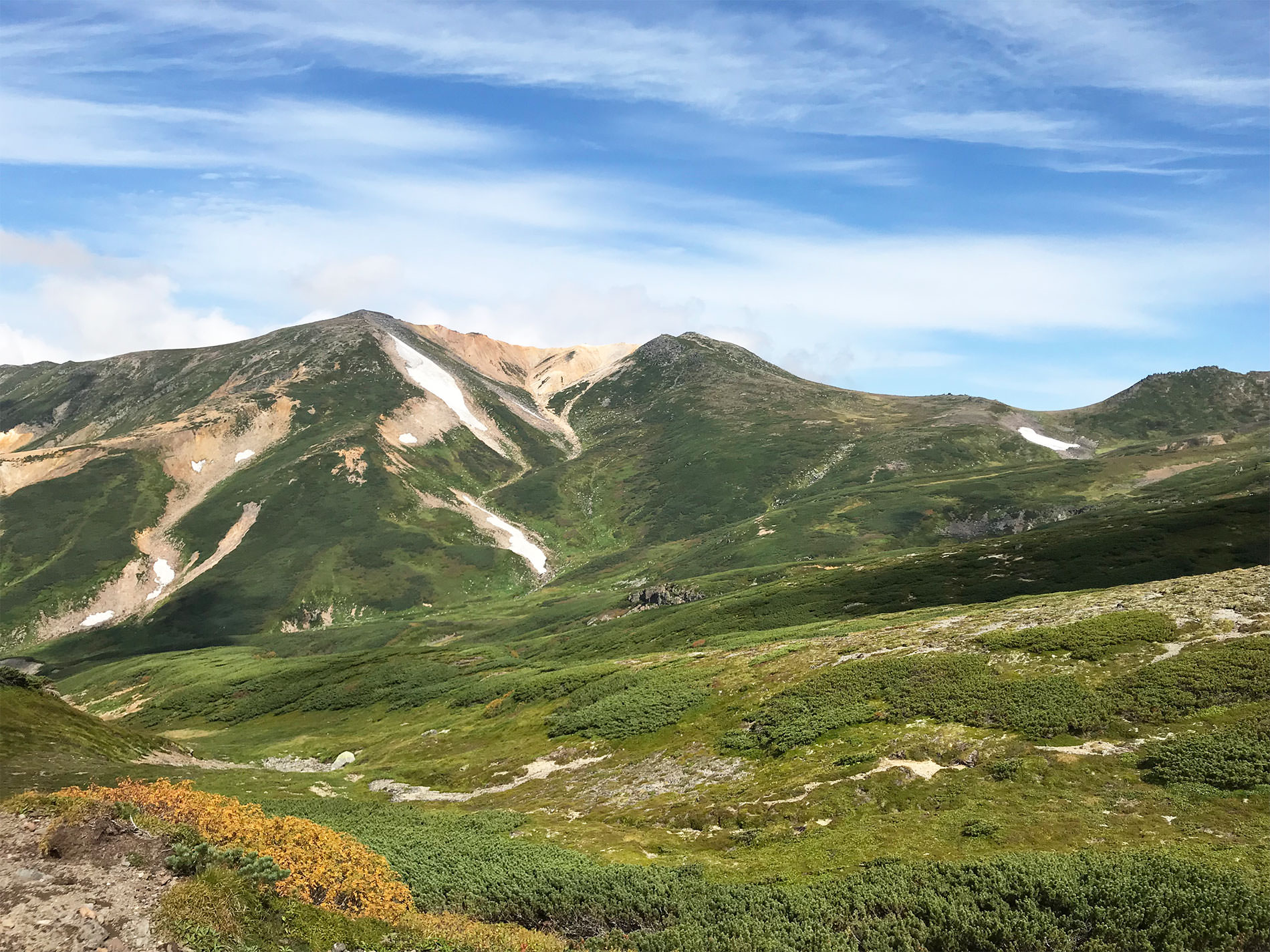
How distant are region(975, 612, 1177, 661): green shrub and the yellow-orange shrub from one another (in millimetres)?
38499

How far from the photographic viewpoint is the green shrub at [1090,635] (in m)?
39.2

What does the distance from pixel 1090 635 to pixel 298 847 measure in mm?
43646

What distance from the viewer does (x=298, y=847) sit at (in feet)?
70.2

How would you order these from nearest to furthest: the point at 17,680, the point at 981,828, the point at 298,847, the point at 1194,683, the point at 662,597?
the point at 298,847, the point at 981,828, the point at 1194,683, the point at 17,680, the point at 662,597

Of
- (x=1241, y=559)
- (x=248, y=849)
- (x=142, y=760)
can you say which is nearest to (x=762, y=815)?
(x=248, y=849)

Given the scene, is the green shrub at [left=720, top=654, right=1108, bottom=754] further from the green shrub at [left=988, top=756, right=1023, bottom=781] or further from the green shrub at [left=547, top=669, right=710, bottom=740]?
the green shrub at [left=547, top=669, right=710, bottom=740]

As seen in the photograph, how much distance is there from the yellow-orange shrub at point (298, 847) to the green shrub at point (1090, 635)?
38.5 meters

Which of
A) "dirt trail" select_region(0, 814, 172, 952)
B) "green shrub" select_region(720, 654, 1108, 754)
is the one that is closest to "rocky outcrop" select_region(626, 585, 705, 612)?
"green shrub" select_region(720, 654, 1108, 754)

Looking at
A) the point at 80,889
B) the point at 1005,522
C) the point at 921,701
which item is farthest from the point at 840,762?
the point at 1005,522

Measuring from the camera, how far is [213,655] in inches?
5935

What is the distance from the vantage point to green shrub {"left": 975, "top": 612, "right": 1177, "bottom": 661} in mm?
39156

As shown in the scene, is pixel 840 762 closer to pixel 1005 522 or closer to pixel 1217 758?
pixel 1217 758

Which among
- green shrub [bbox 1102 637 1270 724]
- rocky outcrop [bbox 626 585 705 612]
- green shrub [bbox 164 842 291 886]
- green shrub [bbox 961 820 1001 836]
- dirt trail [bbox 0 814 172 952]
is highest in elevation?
dirt trail [bbox 0 814 172 952]

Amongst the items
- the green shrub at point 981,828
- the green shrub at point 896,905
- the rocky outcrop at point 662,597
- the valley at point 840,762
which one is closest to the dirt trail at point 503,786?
the valley at point 840,762
